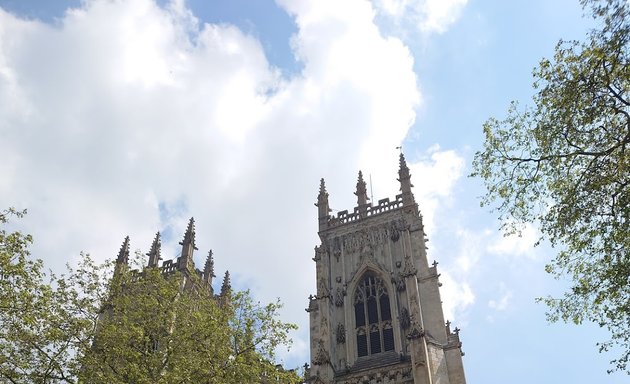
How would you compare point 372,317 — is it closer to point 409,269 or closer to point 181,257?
point 409,269

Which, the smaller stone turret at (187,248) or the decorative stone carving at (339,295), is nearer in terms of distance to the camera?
the decorative stone carving at (339,295)

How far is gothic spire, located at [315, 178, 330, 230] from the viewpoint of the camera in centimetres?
4281

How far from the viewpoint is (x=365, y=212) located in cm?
4206

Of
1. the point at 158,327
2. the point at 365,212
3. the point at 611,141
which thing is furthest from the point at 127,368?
the point at 365,212

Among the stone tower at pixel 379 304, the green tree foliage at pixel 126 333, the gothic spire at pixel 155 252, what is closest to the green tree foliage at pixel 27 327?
the green tree foliage at pixel 126 333

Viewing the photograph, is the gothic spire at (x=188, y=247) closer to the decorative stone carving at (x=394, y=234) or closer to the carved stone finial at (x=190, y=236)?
the carved stone finial at (x=190, y=236)

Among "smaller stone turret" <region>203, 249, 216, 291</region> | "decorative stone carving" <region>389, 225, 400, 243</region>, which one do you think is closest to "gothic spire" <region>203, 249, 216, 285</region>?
"smaller stone turret" <region>203, 249, 216, 291</region>

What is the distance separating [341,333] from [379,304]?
9.11 ft

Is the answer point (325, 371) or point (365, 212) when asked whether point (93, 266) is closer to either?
point (325, 371)

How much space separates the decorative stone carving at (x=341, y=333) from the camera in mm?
35356

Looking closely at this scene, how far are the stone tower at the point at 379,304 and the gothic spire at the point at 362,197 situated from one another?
0.07m

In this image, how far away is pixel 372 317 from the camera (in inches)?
1422

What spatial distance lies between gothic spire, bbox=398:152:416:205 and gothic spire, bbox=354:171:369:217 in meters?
2.63

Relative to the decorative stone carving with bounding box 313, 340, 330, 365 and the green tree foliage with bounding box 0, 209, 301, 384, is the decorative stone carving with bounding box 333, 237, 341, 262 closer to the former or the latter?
the decorative stone carving with bounding box 313, 340, 330, 365
